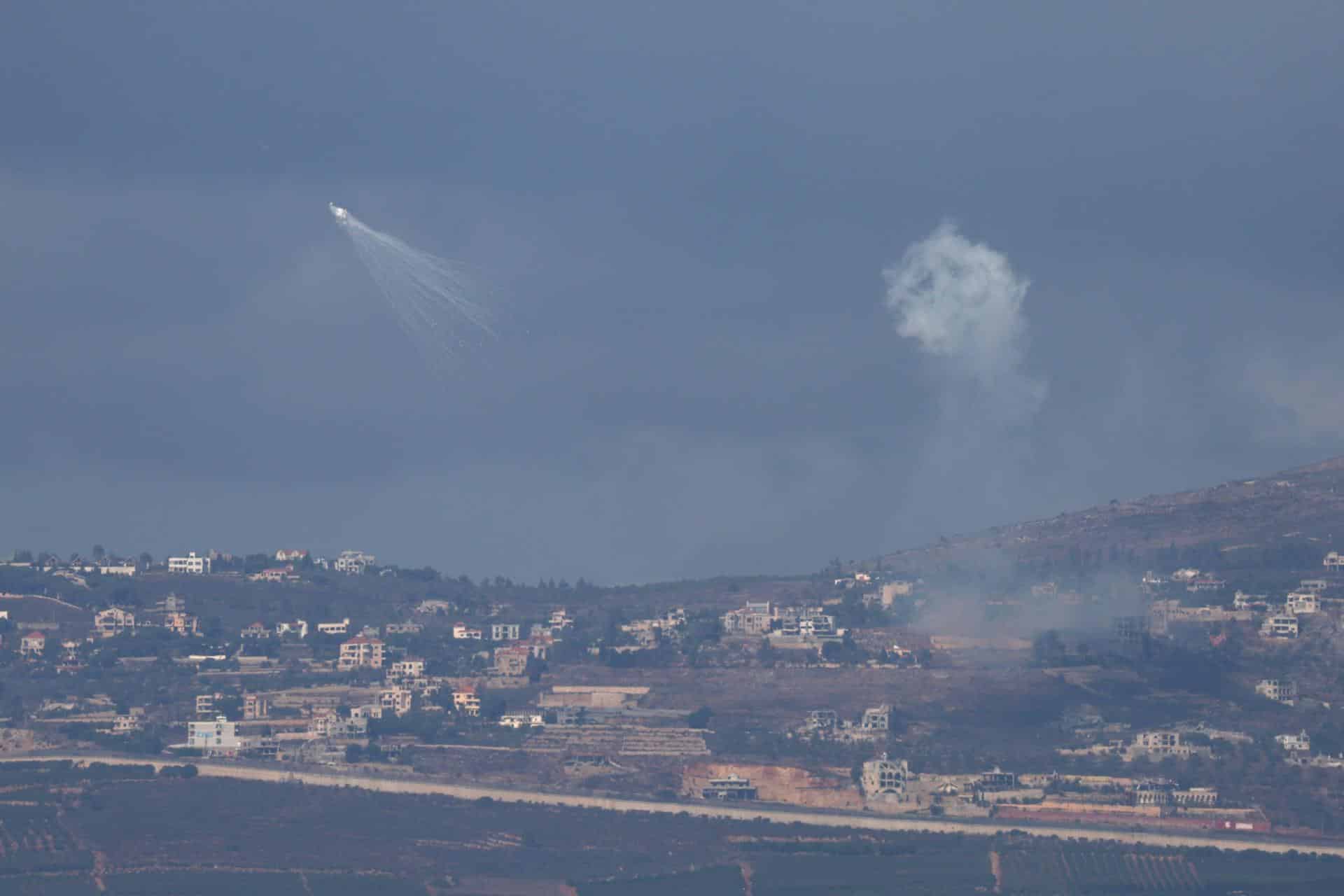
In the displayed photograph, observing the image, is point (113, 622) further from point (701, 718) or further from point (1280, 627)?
point (1280, 627)

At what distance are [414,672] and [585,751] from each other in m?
21.2

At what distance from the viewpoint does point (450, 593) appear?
164m

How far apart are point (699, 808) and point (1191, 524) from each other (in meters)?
47.4

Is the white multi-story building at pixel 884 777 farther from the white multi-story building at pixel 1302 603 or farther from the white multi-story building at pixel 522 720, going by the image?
the white multi-story building at pixel 1302 603

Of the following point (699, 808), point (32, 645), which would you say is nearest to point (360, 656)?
point (32, 645)

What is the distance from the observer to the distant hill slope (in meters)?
151

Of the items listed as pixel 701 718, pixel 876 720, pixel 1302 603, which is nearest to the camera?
pixel 876 720

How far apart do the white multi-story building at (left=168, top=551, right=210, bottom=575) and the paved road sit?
43.6 m

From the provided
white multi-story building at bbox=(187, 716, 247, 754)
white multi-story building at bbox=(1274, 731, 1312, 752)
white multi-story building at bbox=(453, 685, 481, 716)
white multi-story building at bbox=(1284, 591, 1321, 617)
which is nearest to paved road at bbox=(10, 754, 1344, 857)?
white multi-story building at bbox=(187, 716, 247, 754)

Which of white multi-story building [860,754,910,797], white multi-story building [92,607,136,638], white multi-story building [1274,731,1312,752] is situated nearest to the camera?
white multi-story building [860,754,910,797]

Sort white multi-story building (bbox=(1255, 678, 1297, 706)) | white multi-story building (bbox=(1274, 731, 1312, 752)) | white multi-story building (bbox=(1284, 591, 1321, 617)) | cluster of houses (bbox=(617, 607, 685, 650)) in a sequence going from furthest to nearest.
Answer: cluster of houses (bbox=(617, 607, 685, 650))
white multi-story building (bbox=(1284, 591, 1321, 617))
white multi-story building (bbox=(1255, 678, 1297, 706))
white multi-story building (bbox=(1274, 731, 1312, 752))

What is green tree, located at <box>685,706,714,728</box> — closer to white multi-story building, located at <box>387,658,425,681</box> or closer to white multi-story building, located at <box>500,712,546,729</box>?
white multi-story building, located at <box>500,712,546,729</box>

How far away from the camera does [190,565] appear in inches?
6540

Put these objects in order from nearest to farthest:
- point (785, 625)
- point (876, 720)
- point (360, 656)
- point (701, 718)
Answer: point (876, 720) < point (701, 718) < point (360, 656) < point (785, 625)
